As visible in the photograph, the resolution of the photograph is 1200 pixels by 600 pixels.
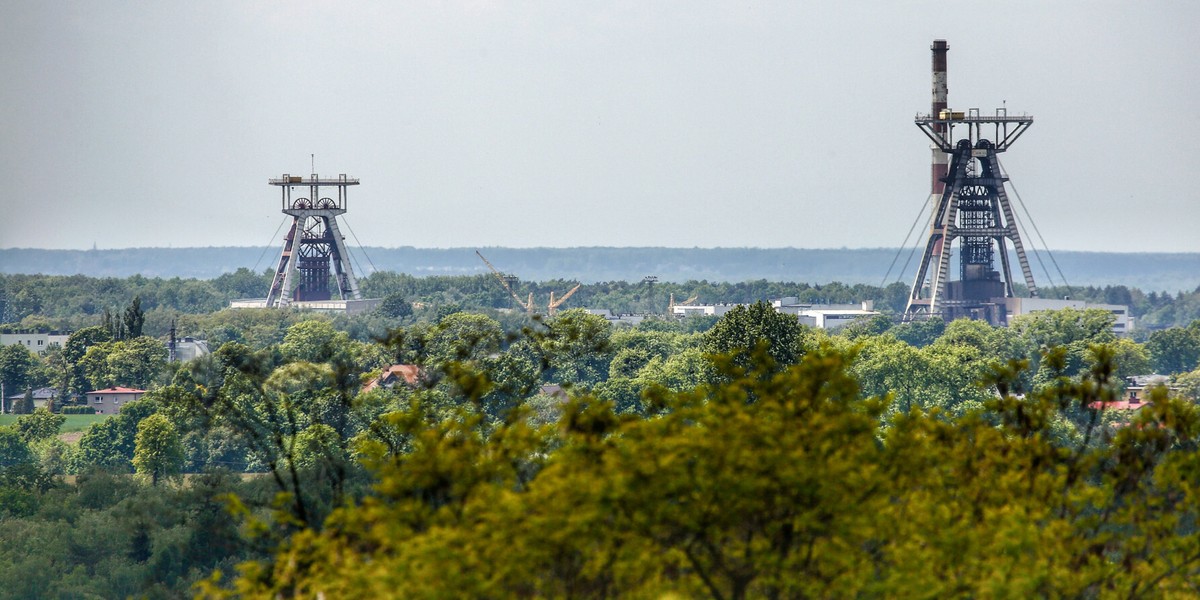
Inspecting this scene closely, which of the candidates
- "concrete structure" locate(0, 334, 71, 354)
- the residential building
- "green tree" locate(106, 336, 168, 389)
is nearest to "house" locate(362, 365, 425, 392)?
"green tree" locate(106, 336, 168, 389)

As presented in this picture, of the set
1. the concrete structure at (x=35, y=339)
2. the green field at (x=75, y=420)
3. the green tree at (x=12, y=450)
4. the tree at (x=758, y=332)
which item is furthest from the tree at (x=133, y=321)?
the tree at (x=758, y=332)

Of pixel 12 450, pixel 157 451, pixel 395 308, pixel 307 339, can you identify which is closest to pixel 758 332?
pixel 157 451

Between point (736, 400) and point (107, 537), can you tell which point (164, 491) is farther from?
point (736, 400)

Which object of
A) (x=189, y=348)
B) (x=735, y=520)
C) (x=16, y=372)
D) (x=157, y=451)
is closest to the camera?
(x=735, y=520)

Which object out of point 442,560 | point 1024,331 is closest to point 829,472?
point 442,560

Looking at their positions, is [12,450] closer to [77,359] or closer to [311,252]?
[77,359]

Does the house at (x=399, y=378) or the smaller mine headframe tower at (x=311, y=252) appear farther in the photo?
the smaller mine headframe tower at (x=311, y=252)

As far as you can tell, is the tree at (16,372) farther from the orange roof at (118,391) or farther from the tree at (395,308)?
the tree at (395,308)
